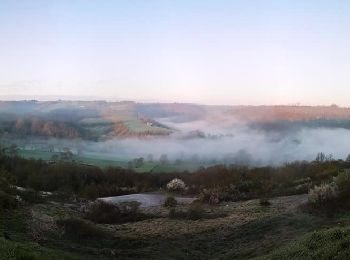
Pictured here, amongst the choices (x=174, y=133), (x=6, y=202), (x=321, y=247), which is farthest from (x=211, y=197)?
(x=174, y=133)

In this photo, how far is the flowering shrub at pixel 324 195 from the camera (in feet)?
71.4

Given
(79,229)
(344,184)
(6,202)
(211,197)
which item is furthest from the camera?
(211,197)

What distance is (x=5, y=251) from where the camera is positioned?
12.9 m

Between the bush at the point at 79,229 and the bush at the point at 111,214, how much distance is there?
5.45 meters

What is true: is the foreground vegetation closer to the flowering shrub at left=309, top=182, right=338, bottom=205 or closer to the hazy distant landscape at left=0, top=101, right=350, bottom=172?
the flowering shrub at left=309, top=182, right=338, bottom=205

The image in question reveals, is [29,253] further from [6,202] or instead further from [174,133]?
[174,133]

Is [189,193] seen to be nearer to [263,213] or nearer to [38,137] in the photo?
[263,213]

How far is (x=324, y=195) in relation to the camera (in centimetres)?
2203

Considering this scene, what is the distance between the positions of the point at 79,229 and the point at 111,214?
A: 7.13 meters

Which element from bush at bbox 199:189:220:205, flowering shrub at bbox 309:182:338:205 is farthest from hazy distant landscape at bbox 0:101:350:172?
flowering shrub at bbox 309:182:338:205

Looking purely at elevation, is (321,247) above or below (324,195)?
above

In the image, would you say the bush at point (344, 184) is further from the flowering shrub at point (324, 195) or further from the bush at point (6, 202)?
the bush at point (6, 202)

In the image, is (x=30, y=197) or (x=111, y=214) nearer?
(x=30, y=197)

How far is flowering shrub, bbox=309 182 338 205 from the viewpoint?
21.8 m
